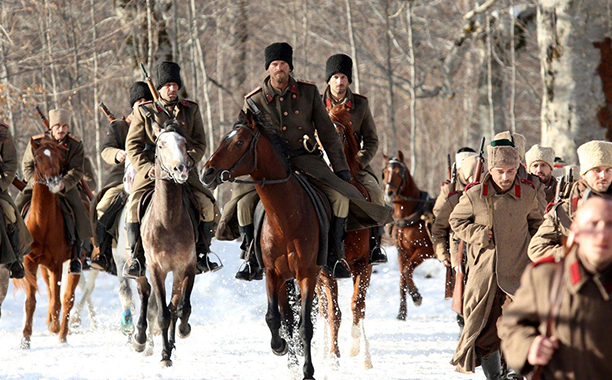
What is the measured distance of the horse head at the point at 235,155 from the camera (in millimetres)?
9070

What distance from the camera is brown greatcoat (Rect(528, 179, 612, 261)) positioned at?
7.10 m

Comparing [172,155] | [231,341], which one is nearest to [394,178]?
[231,341]

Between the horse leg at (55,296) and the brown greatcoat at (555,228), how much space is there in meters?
8.50

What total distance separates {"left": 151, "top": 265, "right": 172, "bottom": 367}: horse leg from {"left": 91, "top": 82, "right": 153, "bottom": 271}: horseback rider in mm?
1864

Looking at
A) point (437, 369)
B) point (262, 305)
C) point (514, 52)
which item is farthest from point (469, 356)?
point (514, 52)

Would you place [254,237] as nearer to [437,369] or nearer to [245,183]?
[245,183]

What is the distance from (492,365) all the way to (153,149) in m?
4.84

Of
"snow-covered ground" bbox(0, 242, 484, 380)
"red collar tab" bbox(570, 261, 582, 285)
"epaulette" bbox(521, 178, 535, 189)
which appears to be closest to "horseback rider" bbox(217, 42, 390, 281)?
"snow-covered ground" bbox(0, 242, 484, 380)

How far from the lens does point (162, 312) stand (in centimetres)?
1087

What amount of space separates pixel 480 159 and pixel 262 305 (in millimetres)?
8136

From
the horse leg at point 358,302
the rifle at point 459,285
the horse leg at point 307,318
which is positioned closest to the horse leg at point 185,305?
the horse leg at point 307,318

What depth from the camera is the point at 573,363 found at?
452cm

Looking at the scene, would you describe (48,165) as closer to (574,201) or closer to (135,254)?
(135,254)

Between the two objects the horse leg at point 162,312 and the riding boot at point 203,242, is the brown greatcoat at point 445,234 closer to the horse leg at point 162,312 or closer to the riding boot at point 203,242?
the riding boot at point 203,242
